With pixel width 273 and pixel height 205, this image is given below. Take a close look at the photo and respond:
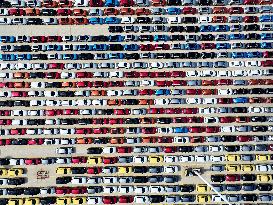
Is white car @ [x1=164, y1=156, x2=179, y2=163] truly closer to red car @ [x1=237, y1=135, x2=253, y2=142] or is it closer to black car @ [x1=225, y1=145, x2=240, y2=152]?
black car @ [x1=225, y1=145, x2=240, y2=152]

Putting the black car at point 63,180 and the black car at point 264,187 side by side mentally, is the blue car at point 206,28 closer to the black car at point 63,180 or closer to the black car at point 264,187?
the black car at point 264,187

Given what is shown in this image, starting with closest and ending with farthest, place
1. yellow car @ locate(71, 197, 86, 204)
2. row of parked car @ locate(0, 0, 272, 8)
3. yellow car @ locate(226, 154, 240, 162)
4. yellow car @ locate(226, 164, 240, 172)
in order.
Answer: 1. yellow car @ locate(71, 197, 86, 204)
2. yellow car @ locate(226, 164, 240, 172)
3. yellow car @ locate(226, 154, 240, 162)
4. row of parked car @ locate(0, 0, 272, 8)

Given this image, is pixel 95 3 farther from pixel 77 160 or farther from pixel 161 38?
pixel 77 160

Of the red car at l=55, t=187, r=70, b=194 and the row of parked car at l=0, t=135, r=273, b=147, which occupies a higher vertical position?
the row of parked car at l=0, t=135, r=273, b=147

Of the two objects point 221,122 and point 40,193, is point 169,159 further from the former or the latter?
point 40,193

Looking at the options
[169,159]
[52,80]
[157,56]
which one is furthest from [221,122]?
[52,80]

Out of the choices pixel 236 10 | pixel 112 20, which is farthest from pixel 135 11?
pixel 236 10

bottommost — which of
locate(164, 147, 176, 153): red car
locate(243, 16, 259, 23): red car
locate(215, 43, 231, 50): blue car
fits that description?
locate(164, 147, 176, 153): red car

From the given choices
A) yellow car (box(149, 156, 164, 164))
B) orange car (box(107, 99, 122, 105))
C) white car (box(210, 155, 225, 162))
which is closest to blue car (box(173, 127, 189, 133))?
yellow car (box(149, 156, 164, 164))
